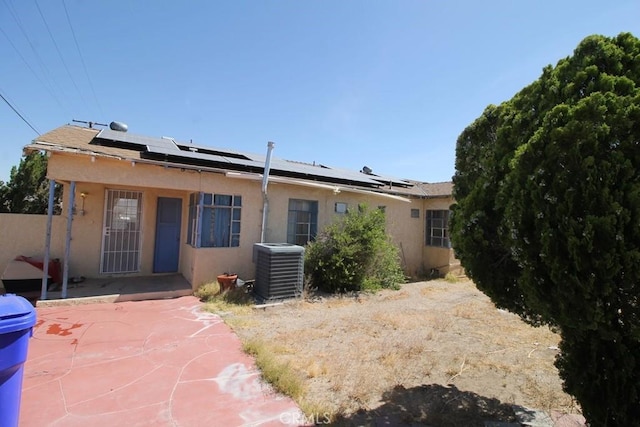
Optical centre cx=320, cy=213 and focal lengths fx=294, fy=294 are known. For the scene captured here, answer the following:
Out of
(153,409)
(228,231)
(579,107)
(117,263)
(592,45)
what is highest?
(592,45)

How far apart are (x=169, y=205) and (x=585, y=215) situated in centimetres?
1063

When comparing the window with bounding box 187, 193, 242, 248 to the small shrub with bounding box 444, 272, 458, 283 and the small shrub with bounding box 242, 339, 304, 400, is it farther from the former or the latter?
the small shrub with bounding box 444, 272, 458, 283

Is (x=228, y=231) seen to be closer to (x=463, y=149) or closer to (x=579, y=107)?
(x=463, y=149)

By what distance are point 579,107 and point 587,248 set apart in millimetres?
1077

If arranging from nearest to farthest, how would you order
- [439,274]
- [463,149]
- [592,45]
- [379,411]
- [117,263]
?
[592,45], [379,411], [463,149], [117,263], [439,274]

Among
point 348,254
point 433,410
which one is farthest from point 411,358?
point 348,254

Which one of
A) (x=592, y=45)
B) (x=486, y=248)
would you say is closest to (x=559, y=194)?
(x=486, y=248)

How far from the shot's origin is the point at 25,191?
14.4 meters

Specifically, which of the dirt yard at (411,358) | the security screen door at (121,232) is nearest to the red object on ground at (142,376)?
the dirt yard at (411,358)

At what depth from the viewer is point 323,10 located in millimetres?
7887

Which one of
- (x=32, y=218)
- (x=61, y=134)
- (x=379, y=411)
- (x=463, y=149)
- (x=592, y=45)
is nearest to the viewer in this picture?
(x=592, y=45)

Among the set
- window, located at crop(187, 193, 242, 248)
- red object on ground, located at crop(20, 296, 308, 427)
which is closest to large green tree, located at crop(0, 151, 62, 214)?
window, located at crop(187, 193, 242, 248)

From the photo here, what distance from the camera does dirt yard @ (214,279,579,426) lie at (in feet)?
11.8

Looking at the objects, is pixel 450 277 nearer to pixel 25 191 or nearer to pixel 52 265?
pixel 52 265
